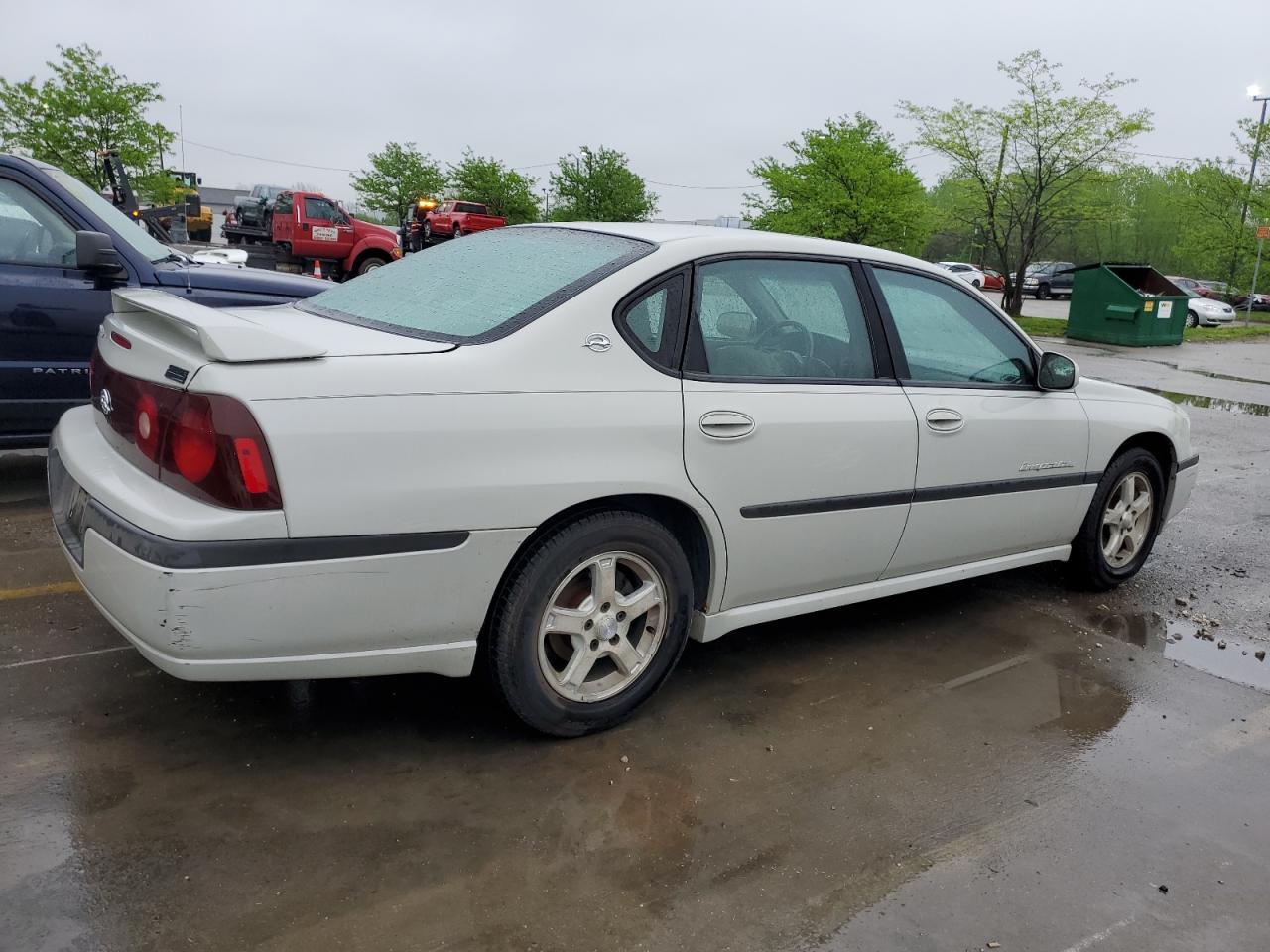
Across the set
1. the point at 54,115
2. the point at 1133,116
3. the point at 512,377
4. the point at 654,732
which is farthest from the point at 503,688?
the point at 54,115

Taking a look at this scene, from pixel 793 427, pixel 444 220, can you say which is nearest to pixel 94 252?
pixel 793 427

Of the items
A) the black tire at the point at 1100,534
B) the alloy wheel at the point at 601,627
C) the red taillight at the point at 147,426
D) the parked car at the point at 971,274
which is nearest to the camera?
the red taillight at the point at 147,426

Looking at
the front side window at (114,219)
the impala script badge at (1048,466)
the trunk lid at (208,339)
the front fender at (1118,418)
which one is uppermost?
the front side window at (114,219)

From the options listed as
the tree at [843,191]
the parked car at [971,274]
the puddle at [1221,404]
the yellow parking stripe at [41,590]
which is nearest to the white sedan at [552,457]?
the yellow parking stripe at [41,590]

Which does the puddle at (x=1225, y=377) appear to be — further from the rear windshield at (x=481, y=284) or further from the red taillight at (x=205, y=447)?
the red taillight at (x=205, y=447)

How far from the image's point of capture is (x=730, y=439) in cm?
321

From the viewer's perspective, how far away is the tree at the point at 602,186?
34.6 meters

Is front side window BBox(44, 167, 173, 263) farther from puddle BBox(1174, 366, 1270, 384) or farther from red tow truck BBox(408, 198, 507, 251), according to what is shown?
red tow truck BBox(408, 198, 507, 251)

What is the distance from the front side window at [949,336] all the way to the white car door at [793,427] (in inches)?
7.6

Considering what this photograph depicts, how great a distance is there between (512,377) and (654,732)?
1.25 metres

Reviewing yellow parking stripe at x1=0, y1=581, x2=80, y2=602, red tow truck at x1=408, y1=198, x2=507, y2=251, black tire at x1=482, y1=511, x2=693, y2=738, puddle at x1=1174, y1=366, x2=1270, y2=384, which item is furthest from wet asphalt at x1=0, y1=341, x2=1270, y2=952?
red tow truck at x1=408, y1=198, x2=507, y2=251

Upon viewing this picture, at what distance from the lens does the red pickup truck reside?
100 feet

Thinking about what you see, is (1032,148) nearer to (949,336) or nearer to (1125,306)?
(1125,306)

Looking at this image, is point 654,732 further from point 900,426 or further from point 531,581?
point 900,426
